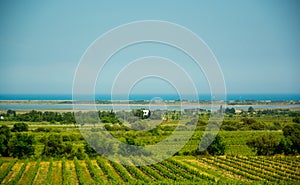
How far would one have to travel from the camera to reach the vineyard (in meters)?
16.9

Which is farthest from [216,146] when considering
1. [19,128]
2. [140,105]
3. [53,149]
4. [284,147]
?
[19,128]

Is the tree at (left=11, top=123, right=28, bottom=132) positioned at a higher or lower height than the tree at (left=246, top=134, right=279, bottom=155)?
higher

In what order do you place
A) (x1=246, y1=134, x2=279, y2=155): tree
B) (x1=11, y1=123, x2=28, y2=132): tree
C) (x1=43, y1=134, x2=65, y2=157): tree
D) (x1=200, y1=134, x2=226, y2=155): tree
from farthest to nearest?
(x1=11, y1=123, x2=28, y2=132): tree, (x1=246, y1=134, x2=279, y2=155): tree, (x1=200, y1=134, x2=226, y2=155): tree, (x1=43, y1=134, x2=65, y2=157): tree

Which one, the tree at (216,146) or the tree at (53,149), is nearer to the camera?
the tree at (53,149)

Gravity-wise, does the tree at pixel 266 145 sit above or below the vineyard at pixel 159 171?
above

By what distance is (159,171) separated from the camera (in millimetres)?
19141

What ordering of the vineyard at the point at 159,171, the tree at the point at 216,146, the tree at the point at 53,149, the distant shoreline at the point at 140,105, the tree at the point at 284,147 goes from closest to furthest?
the distant shoreline at the point at 140,105
the vineyard at the point at 159,171
the tree at the point at 53,149
the tree at the point at 216,146
the tree at the point at 284,147

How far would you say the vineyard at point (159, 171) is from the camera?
16.9 metres

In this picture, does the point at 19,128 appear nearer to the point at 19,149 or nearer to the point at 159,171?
the point at 19,149

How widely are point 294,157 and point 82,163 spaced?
515 inches

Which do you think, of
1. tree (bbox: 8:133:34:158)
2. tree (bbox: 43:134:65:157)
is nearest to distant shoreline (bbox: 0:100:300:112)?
tree (bbox: 43:134:65:157)

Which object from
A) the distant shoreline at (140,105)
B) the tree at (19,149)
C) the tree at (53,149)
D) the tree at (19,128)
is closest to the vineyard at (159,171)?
the tree at (19,149)

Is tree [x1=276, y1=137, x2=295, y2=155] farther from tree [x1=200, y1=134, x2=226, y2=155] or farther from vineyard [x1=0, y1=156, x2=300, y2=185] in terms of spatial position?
tree [x1=200, y1=134, x2=226, y2=155]

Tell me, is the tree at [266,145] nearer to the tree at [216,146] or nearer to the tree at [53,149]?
the tree at [216,146]
